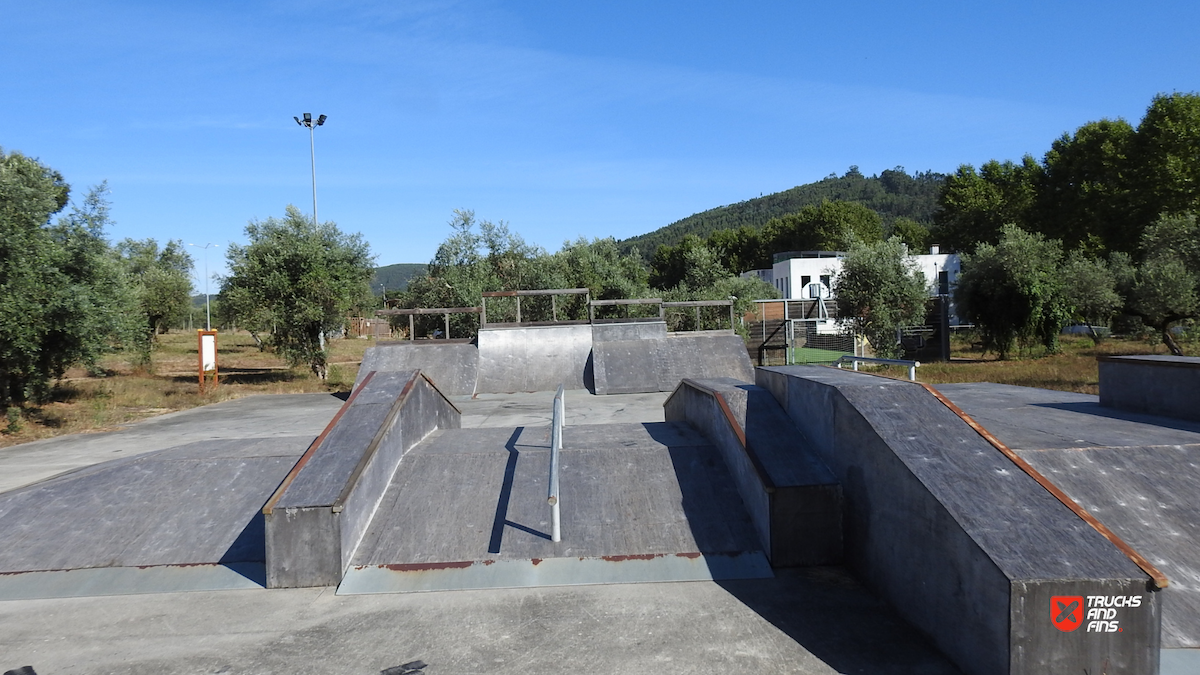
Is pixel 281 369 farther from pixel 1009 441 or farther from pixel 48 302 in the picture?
pixel 1009 441

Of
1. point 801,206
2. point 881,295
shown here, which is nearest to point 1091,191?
point 881,295

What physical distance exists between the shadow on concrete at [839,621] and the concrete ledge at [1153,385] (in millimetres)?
4327

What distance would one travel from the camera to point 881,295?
2298 cm

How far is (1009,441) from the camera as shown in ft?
18.7

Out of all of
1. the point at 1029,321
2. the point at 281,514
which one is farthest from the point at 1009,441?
the point at 1029,321

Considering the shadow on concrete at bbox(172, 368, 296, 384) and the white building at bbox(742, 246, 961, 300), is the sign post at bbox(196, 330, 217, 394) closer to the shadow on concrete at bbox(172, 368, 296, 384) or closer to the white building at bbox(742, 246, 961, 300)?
the shadow on concrete at bbox(172, 368, 296, 384)

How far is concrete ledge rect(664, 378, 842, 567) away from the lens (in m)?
5.05

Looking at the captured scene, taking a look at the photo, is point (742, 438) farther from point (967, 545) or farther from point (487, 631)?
point (487, 631)

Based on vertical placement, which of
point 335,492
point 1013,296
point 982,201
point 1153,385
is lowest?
point 335,492

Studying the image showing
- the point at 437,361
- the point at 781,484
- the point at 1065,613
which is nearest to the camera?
the point at 1065,613

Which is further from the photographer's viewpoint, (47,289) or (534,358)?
(534,358)

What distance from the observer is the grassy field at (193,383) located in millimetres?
14759

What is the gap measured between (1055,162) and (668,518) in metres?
59.0

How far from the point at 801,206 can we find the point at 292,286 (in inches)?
6798
